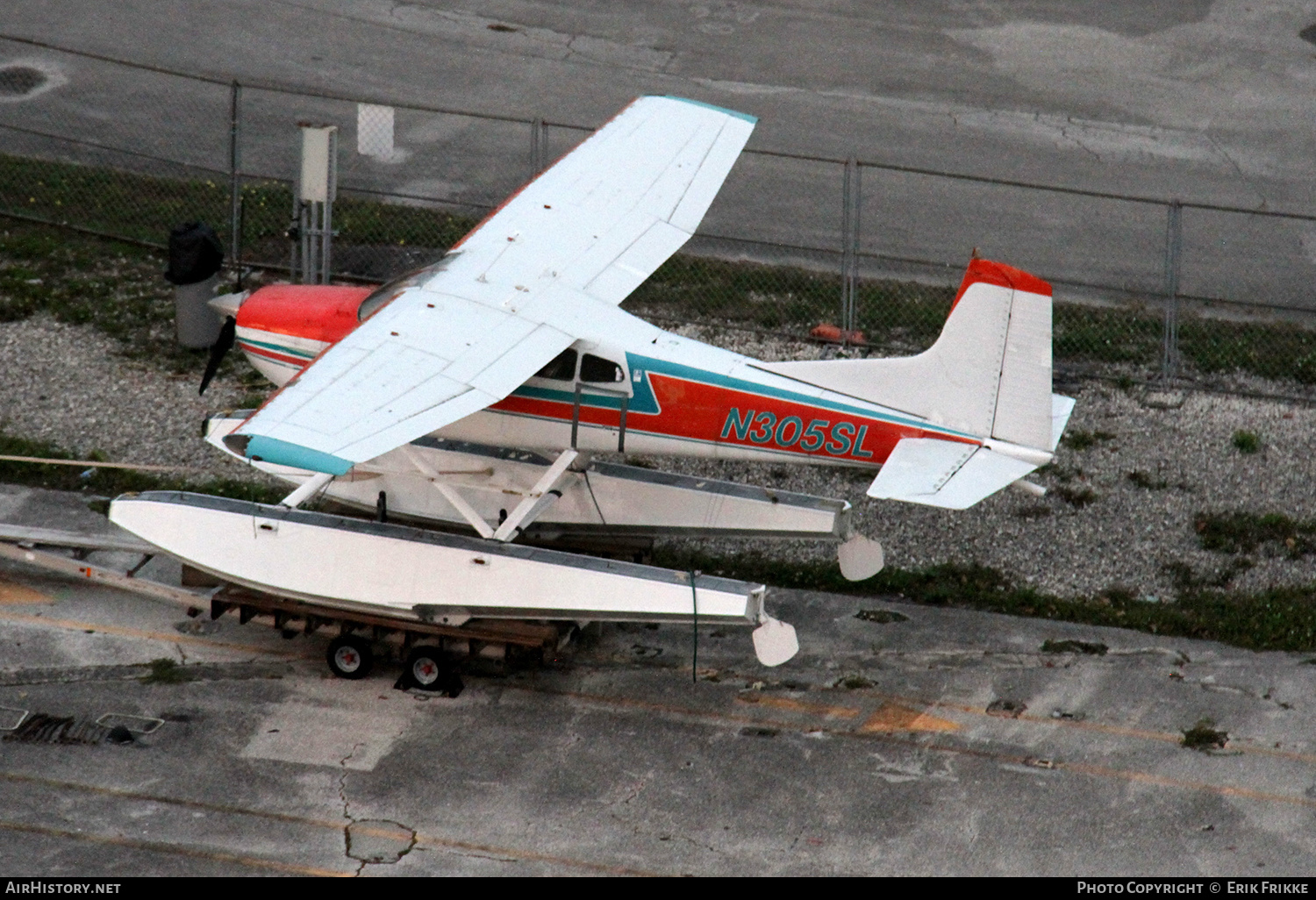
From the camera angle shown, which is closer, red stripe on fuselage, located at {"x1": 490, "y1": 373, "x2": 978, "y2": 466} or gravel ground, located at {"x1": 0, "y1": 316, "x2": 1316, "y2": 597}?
red stripe on fuselage, located at {"x1": 490, "y1": 373, "x2": 978, "y2": 466}

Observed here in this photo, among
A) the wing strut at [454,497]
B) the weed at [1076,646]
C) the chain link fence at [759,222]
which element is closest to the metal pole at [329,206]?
the chain link fence at [759,222]

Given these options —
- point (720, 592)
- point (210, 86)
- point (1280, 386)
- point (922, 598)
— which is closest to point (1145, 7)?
point (1280, 386)

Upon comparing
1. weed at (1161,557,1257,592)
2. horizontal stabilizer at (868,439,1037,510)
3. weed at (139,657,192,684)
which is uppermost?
horizontal stabilizer at (868,439,1037,510)

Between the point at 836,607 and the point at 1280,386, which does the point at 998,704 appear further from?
the point at 1280,386

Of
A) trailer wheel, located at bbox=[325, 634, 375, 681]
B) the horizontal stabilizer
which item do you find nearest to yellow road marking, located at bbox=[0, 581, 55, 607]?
trailer wheel, located at bbox=[325, 634, 375, 681]

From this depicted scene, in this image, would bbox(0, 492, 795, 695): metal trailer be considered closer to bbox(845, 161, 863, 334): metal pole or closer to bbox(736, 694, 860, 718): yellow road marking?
bbox(736, 694, 860, 718): yellow road marking
